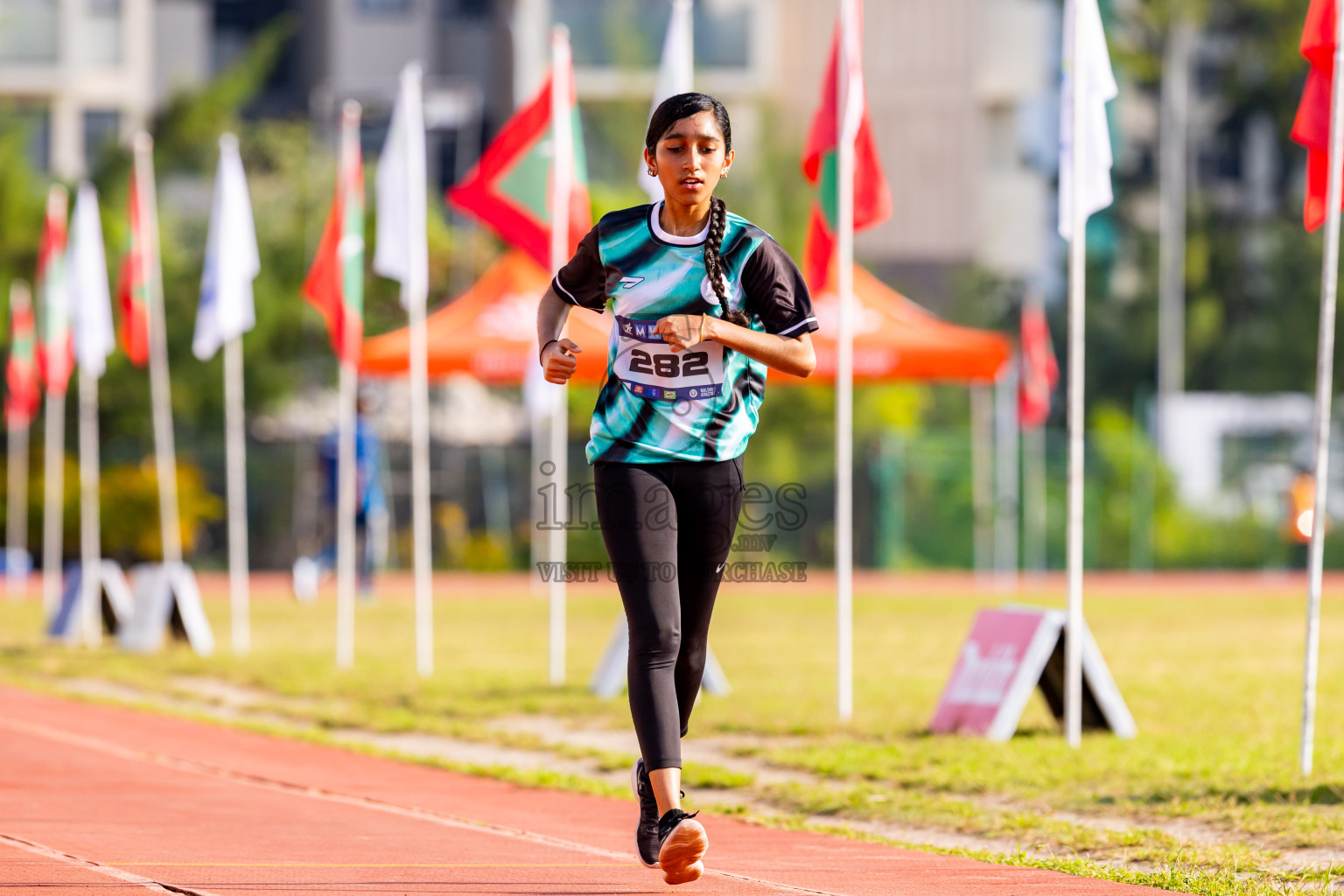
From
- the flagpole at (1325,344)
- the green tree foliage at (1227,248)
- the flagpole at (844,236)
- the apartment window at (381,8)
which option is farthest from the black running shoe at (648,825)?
the apartment window at (381,8)

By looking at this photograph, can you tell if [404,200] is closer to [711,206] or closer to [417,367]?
[417,367]

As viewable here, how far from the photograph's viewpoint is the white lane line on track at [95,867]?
209 inches

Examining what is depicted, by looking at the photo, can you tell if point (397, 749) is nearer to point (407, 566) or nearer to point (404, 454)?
point (407, 566)

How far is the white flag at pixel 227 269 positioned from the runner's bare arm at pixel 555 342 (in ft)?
31.4

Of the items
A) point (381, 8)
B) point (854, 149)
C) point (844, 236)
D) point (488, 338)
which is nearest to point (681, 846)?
point (844, 236)

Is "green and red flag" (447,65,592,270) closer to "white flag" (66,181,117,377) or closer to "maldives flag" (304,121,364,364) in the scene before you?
"maldives flag" (304,121,364,364)

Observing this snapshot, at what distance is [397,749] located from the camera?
9.30 metres

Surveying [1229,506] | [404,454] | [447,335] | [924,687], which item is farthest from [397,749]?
[1229,506]

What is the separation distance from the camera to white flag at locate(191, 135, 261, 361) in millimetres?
14938

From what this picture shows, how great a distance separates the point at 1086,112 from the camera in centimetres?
952

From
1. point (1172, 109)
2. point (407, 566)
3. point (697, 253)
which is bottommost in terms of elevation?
point (407, 566)

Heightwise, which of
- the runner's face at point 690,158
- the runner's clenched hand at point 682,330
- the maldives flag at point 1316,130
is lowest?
the runner's clenched hand at point 682,330

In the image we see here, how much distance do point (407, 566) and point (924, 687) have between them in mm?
17559

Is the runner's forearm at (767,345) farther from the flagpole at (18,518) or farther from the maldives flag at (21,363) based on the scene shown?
the flagpole at (18,518)
